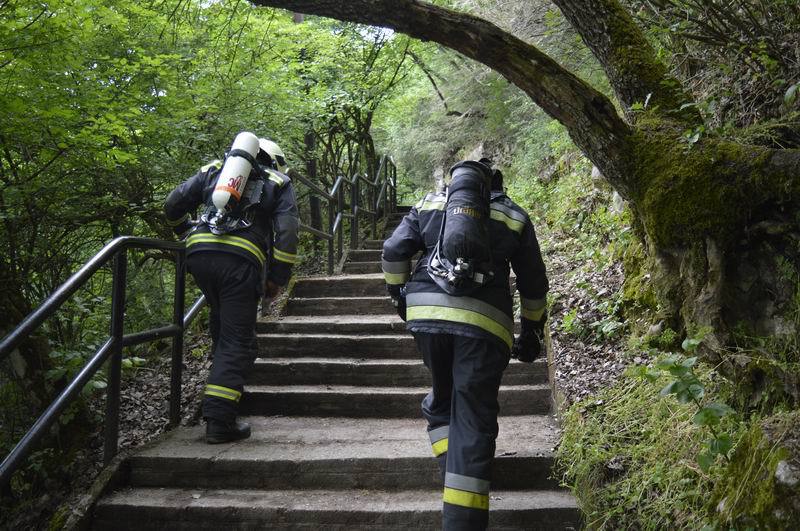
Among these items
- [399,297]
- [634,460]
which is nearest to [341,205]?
[399,297]

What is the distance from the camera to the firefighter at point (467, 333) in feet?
8.73

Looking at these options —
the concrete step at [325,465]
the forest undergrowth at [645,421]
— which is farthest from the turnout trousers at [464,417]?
the forest undergrowth at [645,421]

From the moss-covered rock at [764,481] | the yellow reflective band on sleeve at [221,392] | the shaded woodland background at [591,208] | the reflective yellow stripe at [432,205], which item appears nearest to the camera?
the moss-covered rock at [764,481]

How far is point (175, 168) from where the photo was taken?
5918 mm

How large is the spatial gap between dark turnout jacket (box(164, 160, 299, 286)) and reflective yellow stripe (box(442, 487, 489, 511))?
185 cm

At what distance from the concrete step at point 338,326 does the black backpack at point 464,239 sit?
2279 millimetres

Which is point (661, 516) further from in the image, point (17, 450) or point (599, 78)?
point (599, 78)

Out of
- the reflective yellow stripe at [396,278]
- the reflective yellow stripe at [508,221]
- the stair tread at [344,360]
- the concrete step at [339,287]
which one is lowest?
the stair tread at [344,360]

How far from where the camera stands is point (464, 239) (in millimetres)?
2715

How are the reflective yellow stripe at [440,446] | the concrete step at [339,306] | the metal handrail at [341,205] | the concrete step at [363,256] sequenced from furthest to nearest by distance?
the concrete step at [363,256] < the metal handrail at [341,205] < the concrete step at [339,306] < the reflective yellow stripe at [440,446]

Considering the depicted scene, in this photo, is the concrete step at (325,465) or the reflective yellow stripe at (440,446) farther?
the concrete step at (325,465)

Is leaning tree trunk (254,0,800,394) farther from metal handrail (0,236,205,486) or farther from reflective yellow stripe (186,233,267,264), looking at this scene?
metal handrail (0,236,205,486)

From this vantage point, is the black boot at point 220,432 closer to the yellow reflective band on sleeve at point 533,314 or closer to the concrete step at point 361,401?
the concrete step at point 361,401

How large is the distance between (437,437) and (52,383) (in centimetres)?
244
